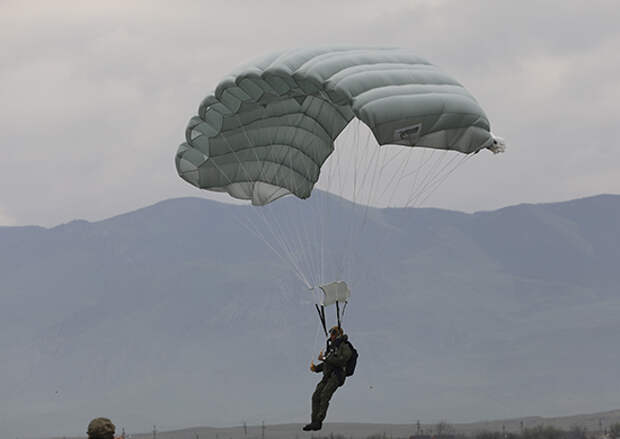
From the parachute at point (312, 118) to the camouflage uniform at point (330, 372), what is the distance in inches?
32.9

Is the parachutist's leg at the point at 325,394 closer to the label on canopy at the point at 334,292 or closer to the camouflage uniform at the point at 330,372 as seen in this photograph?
the camouflage uniform at the point at 330,372

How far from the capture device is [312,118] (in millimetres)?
24828

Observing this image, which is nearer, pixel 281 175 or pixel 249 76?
pixel 249 76

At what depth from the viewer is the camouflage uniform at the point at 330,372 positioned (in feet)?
71.1

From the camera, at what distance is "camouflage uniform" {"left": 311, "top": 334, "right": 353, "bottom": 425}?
21.7m

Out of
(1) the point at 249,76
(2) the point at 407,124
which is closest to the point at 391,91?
(2) the point at 407,124

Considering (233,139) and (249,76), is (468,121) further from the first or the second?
(233,139)

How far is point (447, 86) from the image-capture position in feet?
70.1

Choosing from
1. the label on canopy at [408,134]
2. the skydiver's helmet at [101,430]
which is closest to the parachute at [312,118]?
the label on canopy at [408,134]

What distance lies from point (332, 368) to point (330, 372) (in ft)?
0.41

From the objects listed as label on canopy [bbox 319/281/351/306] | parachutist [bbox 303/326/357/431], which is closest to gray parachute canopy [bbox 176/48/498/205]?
label on canopy [bbox 319/281/351/306]

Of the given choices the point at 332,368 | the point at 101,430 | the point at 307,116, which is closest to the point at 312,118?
the point at 307,116

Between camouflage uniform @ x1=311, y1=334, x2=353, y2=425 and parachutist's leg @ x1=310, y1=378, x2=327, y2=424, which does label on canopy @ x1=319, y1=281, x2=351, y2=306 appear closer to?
camouflage uniform @ x1=311, y1=334, x2=353, y2=425

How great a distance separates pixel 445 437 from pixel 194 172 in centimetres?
14249
